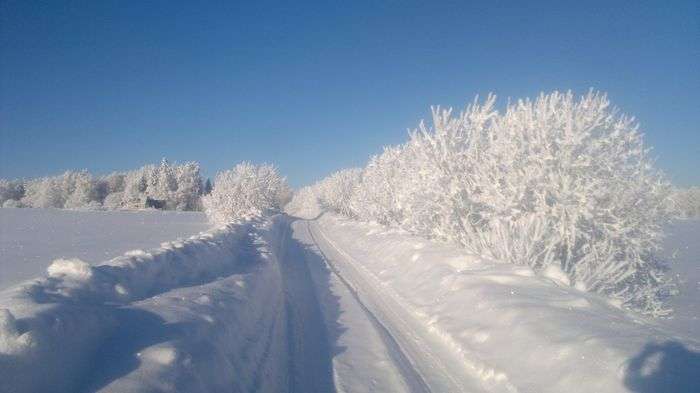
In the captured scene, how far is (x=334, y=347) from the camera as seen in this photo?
22.1ft

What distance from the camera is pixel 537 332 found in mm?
6160

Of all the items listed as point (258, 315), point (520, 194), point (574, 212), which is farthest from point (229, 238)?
point (574, 212)

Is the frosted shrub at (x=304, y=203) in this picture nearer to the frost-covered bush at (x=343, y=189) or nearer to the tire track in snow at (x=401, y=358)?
the frost-covered bush at (x=343, y=189)

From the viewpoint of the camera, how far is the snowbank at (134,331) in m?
3.68

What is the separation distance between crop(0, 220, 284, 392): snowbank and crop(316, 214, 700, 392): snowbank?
9.94ft

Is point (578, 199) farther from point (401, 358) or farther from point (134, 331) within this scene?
point (134, 331)

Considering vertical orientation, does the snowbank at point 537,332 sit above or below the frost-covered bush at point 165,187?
below

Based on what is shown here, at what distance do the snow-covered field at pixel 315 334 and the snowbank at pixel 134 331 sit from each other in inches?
0.6

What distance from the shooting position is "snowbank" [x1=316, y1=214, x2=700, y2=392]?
4836 mm

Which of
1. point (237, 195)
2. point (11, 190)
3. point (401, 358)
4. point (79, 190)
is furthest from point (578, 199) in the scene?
point (11, 190)

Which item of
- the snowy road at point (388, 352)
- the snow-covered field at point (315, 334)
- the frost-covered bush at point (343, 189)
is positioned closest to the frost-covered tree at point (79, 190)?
the frost-covered bush at point (343, 189)

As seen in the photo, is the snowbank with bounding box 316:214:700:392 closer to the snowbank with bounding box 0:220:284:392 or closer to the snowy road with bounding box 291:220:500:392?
the snowy road with bounding box 291:220:500:392

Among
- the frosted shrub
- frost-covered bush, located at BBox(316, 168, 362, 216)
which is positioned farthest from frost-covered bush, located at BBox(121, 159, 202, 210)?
the frosted shrub

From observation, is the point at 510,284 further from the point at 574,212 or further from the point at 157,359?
the point at 157,359
